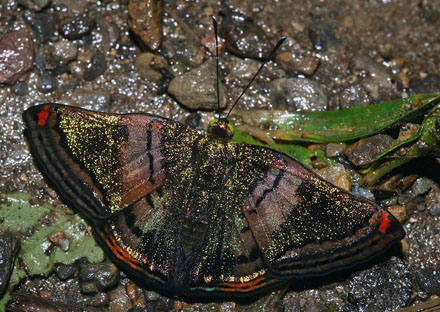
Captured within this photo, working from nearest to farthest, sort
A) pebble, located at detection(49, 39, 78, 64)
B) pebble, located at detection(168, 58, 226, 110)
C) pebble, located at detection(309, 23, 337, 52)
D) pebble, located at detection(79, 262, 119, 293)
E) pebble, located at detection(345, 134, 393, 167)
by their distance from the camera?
pebble, located at detection(79, 262, 119, 293) → pebble, located at detection(345, 134, 393, 167) → pebble, located at detection(168, 58, 226, 110) → pebble, located at detection(49, 39, 78, 64) → pebble, located at detection(309, 23, 337, 52)

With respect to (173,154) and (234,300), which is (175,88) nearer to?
(173,154)

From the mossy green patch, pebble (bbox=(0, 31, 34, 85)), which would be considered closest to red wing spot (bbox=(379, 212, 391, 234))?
the mossy green patch

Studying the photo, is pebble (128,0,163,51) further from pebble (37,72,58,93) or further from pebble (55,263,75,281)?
pebble (55,263,75,281)

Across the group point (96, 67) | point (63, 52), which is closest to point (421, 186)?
point (96, 67)

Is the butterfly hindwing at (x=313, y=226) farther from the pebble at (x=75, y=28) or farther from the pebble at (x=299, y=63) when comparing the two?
the pebble at (x=75, y=28)

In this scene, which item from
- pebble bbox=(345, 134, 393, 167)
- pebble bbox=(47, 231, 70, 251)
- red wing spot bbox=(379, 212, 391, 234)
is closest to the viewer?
red wing spot bbox=(379, 212, 391, 234)

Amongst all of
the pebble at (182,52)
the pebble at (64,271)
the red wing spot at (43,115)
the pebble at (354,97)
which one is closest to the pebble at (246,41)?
the pebble at (182,52)
